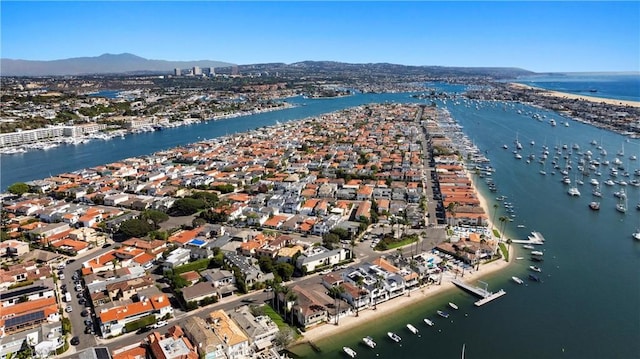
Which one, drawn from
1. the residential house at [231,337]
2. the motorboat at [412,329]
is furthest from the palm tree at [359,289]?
the residential house at [231,337]

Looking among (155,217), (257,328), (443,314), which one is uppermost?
(155,217)

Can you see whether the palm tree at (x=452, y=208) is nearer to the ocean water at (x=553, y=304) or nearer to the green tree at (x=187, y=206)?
the ocean water at (x=553, y=304)

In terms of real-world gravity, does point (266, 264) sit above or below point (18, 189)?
below

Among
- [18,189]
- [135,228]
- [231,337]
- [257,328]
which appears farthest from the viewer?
[18,189]

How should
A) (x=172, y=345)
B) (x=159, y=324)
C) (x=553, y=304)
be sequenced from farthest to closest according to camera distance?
(x=553, y=304) → (x=159, y=324) → (x=172, y=345)

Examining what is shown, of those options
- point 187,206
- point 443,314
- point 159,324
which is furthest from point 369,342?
point 187,206

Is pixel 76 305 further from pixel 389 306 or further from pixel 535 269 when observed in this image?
pixel 535 269

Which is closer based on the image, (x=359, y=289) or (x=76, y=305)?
(x=76, y=305)
